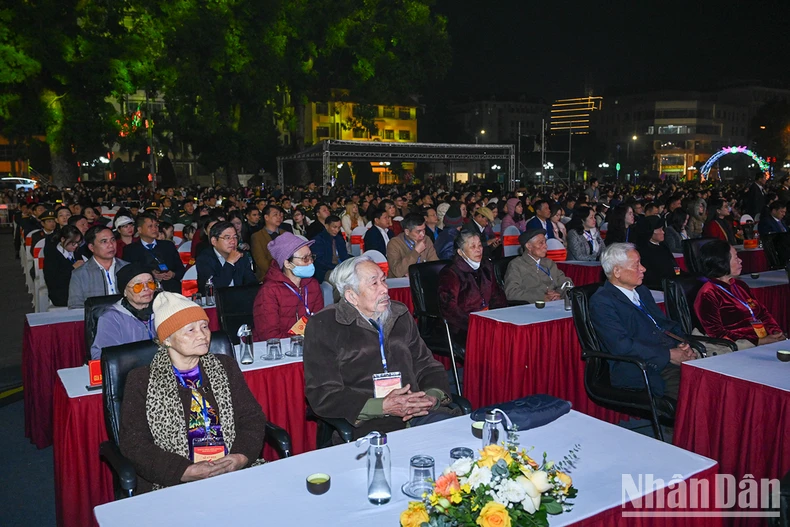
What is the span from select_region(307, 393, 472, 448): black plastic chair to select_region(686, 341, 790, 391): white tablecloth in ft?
4.81

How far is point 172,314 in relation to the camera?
3275 mm

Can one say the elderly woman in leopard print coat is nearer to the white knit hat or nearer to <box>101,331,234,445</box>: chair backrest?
the white knit hat

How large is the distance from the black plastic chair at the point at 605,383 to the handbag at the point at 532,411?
1444 millimetres

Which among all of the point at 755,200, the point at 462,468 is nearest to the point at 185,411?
the point at 462,468

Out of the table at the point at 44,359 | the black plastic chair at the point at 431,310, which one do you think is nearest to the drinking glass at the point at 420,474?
the black plastic chair at the point at 431,310

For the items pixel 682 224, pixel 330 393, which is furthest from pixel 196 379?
pixel 682 224

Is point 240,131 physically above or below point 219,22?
below

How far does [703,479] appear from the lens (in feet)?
8.34

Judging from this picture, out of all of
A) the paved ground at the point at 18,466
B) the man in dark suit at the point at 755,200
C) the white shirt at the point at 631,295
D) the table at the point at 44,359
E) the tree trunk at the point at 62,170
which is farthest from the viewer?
the tree trunk at the point at 62,170

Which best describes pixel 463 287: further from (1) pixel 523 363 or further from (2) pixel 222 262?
(2) pixel 222 262

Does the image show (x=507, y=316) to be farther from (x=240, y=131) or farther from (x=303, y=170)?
(x=303, y=170)

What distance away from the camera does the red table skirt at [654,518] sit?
7.47 ft

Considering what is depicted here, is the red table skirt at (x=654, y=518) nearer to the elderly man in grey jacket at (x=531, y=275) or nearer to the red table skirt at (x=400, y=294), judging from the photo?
the elderly man in grey jacket at (x=531, y=275)

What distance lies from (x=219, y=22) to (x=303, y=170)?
9937mm
